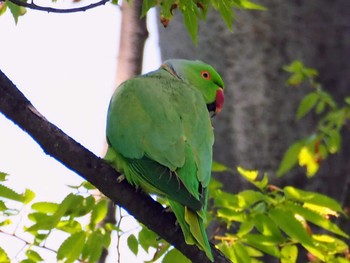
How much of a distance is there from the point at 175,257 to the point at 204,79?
847 millimetres

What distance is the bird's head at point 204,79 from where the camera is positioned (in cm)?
325

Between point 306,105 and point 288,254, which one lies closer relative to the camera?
point 288,254

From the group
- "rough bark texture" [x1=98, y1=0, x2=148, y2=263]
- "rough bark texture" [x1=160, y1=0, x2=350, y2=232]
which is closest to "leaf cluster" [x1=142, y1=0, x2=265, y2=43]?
"rough bark texture" [x1=98, y1=0, x2=148, y2=263]

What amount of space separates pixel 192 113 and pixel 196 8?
356 millimetres

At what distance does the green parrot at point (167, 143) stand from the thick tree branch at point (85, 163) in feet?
0.22

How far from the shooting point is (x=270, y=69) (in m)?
4.65

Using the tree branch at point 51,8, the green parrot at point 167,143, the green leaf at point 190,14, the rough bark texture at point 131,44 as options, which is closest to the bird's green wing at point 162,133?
the green parrot at point 167,143

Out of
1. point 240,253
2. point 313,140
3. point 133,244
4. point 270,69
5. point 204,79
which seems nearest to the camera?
point 240,253

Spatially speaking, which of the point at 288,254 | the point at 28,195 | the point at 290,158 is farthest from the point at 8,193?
the point at 290,158

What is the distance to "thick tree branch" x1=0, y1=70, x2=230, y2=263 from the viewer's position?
223cm

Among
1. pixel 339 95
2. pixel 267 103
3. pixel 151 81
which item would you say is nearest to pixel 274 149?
pixel 267 103

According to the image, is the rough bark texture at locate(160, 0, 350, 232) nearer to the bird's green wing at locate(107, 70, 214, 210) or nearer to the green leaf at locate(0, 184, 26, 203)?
the bird's green wing at locate(107, 70, 214, 210)

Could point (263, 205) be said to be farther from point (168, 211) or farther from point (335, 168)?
point (335, 168)

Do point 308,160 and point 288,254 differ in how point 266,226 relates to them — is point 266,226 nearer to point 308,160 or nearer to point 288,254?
point 288,254
